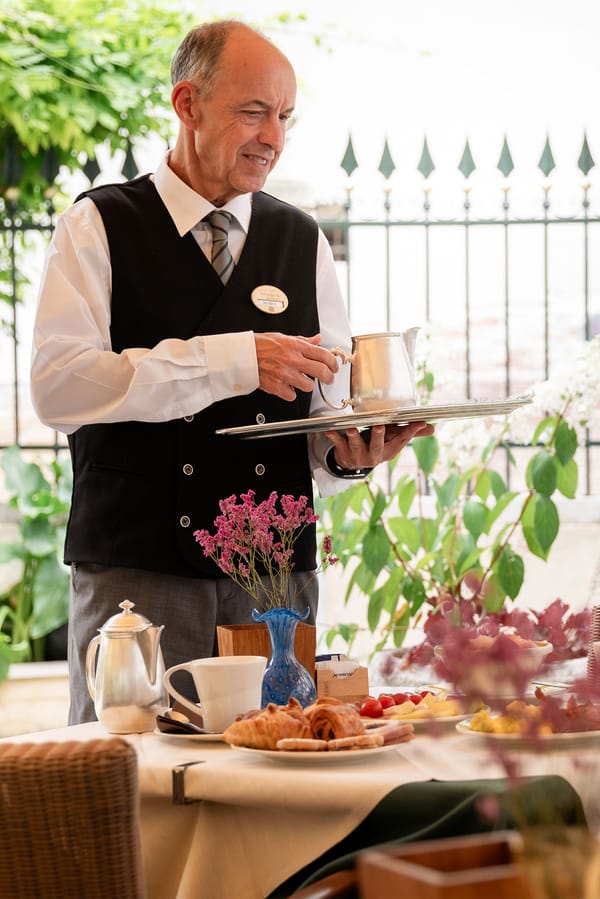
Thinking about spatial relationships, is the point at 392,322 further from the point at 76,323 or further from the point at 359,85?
the point at 76,323

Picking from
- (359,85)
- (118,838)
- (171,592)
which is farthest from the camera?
(359,85)

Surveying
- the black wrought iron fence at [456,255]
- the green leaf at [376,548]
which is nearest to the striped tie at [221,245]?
the green leaf at [376,548]

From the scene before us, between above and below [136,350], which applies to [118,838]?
below

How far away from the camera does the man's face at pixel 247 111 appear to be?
7.18 ft

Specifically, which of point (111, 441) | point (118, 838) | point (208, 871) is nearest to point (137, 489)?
point (111, 441)

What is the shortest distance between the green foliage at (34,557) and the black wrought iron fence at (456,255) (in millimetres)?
147

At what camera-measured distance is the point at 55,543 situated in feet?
16.0

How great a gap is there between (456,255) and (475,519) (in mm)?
1511

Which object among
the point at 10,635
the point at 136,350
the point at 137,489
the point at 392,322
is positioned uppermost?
the point at 392,322

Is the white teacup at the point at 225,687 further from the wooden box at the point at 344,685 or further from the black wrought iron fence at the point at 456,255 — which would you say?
the black wrought iron fence at the point at 456,255

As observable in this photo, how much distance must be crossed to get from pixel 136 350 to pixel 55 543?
2.96 metres

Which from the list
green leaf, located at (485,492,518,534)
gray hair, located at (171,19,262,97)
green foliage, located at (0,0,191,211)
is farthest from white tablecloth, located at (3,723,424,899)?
green foliage, located at (0,0,191,211)

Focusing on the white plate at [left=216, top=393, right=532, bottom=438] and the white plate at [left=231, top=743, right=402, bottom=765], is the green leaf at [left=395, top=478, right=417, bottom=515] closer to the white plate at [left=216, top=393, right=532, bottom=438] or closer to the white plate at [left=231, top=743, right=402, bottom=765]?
the white plate at [left=216, top=393, right=532, bottom=438]

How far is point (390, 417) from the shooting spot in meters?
1.85
